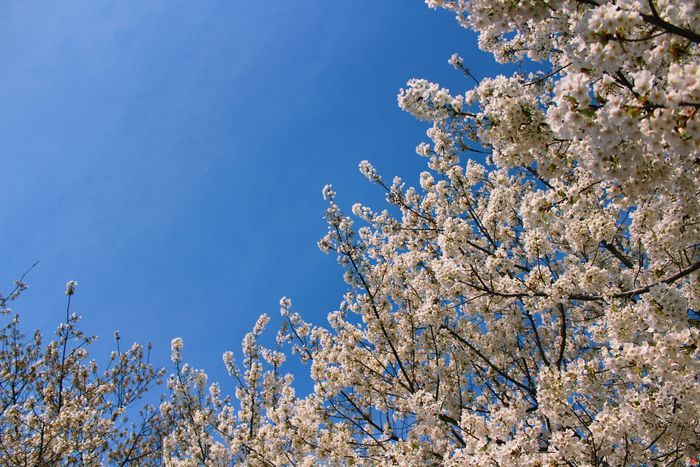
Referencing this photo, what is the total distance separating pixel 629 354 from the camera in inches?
219

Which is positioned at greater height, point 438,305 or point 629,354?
point 438,305

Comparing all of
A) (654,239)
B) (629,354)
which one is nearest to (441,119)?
(654,239)

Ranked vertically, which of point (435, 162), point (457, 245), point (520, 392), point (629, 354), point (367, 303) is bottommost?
point (629, 354)

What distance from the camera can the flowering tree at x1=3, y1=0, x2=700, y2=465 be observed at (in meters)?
3.76

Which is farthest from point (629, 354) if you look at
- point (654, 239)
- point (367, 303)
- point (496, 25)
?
point (367, 303)

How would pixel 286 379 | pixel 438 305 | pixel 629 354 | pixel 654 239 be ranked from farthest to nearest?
pixel 286 379 → pixel 438 305 → pixel 654 239 → pixel 629 354

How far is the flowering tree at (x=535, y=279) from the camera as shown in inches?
148

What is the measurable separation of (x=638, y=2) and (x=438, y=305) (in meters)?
5.84

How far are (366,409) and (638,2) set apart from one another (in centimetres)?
1003

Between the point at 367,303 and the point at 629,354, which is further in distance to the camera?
the point at 367,303

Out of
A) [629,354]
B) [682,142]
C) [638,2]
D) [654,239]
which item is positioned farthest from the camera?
[654,239]

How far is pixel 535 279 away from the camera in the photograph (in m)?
6.59

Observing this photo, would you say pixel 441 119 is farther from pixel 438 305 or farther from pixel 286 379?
pixel 286 379

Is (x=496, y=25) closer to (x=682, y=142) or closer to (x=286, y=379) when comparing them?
(x=682, y=142)
